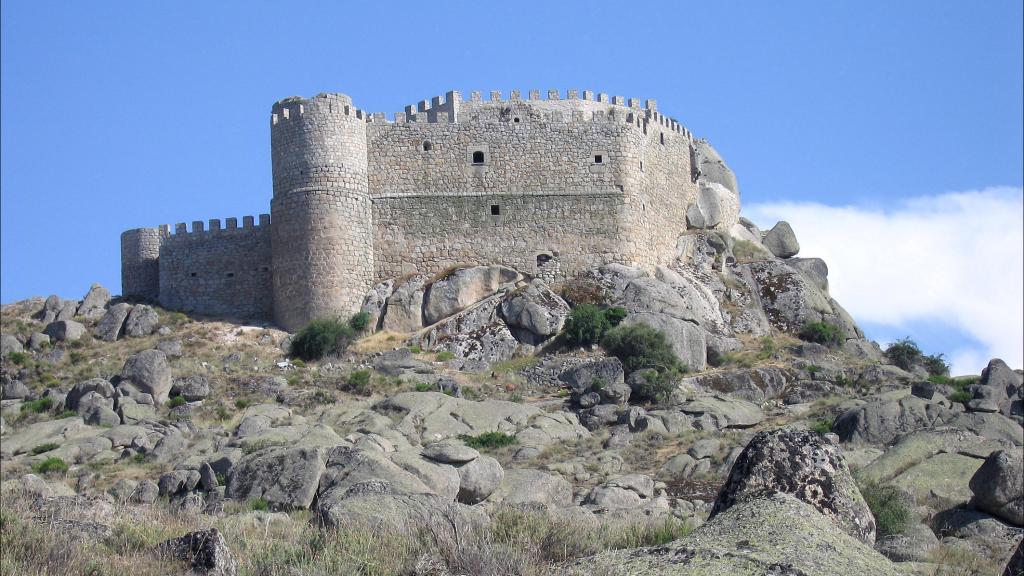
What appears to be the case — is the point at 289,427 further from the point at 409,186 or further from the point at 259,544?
the point at 259,544

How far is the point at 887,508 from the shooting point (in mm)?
18344

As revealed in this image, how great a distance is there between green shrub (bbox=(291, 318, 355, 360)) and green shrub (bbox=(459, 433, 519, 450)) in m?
8.61

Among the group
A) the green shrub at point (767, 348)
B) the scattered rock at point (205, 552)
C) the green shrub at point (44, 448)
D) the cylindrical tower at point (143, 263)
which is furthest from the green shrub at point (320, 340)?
the scattered rock at point (205, 552)

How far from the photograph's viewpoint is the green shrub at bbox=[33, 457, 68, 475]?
88.1ft

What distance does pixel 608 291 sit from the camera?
39.1 meters

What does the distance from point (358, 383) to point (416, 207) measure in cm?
839

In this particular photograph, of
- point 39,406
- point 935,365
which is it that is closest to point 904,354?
point 935,365

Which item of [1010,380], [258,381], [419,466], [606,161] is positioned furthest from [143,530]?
[606,161]

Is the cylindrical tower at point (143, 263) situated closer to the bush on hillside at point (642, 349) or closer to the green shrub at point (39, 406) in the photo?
the green shrub at point (39, 406)

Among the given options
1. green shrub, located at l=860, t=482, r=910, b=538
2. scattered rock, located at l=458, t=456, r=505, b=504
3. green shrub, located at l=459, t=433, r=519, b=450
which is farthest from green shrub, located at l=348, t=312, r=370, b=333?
green shrub, located at l=860, t=482, r=910, b=538

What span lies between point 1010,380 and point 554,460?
1412 cm

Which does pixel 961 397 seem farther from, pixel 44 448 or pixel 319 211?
pixel 44 448

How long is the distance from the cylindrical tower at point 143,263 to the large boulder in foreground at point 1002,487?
1160 inches

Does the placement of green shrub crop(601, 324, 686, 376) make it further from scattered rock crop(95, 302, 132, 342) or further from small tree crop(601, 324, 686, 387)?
scattered rock crop(95, 302, 132, 342)
